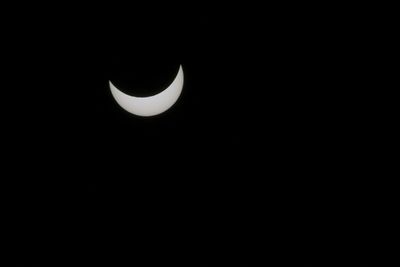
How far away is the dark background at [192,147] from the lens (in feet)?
6.82

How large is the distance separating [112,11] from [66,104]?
750mm

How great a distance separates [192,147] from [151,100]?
674 mm

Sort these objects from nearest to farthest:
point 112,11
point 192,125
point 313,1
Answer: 1. point 112,11
2. point 313,1
3. point 192,125

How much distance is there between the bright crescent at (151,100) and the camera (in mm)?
1952

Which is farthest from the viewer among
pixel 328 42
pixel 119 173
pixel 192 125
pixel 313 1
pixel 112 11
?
pixel 119 173

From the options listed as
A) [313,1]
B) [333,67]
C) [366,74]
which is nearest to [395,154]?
[366,74]

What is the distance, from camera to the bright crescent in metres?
1.95

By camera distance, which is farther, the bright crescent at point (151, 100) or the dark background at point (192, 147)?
the dark background at point (192, 147)

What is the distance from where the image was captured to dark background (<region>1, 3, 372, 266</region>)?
81.8 inches

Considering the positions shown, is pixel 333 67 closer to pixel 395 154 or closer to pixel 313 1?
pixel 313 1

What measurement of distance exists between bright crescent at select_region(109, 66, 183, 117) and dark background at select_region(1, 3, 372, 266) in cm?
11

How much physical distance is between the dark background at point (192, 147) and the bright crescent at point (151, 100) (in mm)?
114

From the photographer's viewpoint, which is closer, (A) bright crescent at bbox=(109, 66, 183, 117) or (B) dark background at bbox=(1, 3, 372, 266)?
(A) bright crescent at bbox=(109, 66, 183, 117)

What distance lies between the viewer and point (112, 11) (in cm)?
181
